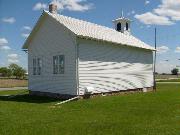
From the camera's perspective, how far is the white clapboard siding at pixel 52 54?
2105 cm

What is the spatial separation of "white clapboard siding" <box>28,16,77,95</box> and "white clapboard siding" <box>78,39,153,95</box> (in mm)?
Answer: 683

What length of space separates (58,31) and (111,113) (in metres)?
9.90

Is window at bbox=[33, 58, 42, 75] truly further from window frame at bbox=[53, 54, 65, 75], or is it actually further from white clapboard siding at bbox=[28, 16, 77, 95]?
window frame at bbox=[53, 54, 65, 75]

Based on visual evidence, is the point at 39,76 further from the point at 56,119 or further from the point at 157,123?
the point at 157,123

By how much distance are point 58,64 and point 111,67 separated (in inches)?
160

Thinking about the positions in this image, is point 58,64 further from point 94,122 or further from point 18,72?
point 18,72

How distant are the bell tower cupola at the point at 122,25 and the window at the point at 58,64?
13544 millimetres

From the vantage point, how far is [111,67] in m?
23.9

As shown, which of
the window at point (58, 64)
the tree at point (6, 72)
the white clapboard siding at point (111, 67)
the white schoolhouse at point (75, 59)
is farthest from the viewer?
the tree at point (6, 72)

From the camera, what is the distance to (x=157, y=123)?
1154 cm

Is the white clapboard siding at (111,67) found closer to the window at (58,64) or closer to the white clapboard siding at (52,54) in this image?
the white clapboard siding at (52,54)

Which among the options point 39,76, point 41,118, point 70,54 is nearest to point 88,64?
point 70,54

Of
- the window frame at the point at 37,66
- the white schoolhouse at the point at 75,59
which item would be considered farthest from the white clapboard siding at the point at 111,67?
the window frame at the point at 37,66

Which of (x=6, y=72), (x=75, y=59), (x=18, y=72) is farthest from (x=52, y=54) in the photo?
(x=6, y=72)
